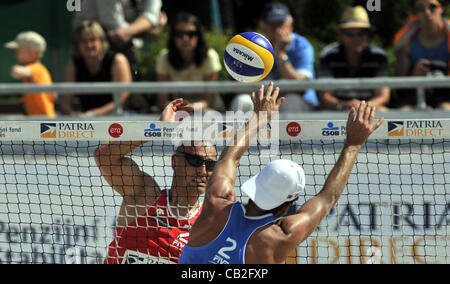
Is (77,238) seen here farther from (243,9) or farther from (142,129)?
(243,9)

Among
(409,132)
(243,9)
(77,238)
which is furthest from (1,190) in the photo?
(243,9)

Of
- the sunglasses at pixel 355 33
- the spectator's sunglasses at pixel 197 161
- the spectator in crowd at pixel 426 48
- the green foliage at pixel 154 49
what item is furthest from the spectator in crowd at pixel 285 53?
the spectator's sunglasses at pixel 197 161

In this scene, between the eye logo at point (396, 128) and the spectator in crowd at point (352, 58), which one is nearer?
the eye logo at point (396, 128)

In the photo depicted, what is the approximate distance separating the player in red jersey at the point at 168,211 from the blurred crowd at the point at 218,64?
8.40ft

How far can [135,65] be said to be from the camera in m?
8.70

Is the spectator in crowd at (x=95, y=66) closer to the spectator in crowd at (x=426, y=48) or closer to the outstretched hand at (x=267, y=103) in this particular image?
the spectator in crowd at (x=426, y=48)

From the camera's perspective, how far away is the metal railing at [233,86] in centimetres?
690

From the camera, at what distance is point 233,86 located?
711cm

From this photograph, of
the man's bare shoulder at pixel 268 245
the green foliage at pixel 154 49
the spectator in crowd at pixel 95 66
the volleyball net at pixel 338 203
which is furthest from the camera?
the green foliage at pixel 154 49

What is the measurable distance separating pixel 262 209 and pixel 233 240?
247 millimetres

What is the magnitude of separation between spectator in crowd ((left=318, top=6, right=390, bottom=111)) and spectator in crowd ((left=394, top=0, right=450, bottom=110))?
0.29m

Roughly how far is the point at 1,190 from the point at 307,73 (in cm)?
357

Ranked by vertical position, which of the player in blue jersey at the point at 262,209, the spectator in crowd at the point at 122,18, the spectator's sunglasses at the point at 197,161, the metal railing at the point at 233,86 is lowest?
the player in blue jersey at the point at 262,209

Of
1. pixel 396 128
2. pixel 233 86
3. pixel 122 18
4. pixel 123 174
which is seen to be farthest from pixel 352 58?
pixel 123 174
